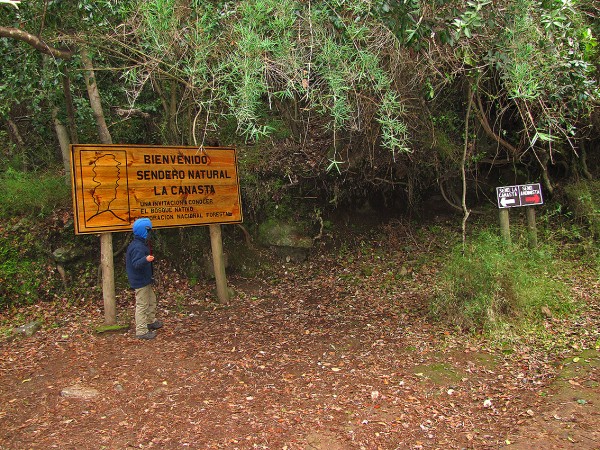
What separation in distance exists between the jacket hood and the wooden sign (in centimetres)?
36

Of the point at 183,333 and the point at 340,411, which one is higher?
the point at 183,333

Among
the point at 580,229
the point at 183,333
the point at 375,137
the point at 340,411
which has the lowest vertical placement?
the point at 340,411

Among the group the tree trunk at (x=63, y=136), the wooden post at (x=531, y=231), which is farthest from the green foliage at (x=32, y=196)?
the wooden post at (x=531, y=231)

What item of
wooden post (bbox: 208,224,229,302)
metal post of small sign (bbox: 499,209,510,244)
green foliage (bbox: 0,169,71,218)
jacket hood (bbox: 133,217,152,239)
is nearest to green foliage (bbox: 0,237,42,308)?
green foliage (bbox: 0,169,71,218)

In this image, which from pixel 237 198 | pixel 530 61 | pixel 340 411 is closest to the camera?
pixel 340 411

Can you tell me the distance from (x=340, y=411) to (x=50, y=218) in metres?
6.37

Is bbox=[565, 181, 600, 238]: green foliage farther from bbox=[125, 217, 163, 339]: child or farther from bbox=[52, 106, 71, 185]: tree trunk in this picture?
bbox=[52, 106, 71, 185]: tree trunk

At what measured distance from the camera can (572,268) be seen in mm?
7492

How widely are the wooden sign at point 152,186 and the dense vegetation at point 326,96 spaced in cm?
67

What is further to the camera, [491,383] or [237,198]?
[237,198]

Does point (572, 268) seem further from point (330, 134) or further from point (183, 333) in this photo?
point (183, 333)

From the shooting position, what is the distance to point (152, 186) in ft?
21.3

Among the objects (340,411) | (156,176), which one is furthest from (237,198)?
(340,411)

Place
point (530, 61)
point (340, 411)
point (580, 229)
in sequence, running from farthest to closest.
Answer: point (580, 229), point (530, 61), point (340, 411)
